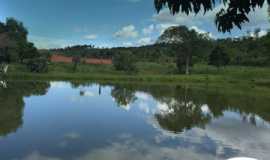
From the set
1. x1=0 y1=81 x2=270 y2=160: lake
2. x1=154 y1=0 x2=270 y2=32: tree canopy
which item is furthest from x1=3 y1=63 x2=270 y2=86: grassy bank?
x1=154 y1=0 x2=270 y2=32: tree canopy

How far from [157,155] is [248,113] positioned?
14.2 metres

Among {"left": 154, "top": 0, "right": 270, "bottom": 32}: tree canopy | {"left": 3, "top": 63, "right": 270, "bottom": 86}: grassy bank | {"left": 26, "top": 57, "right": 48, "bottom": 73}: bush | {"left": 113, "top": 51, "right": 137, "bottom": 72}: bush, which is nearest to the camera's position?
{"left": 154, "top": 0, "right": 270, "bottom": 32}: tree canopy

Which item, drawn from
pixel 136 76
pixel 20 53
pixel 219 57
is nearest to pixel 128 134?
pixel 136 76

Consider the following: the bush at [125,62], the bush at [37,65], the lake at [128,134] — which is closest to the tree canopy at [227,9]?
the lake at [128,134]

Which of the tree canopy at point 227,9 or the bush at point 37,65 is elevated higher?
the tree canopy at point 227,9

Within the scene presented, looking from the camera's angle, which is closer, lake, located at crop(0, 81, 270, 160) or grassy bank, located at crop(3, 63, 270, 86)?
lake, located at crop(0, 81, 270, 160)

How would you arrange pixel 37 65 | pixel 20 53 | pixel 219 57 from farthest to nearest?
pixel 219 57
pixel 20 53
pixel 37 65

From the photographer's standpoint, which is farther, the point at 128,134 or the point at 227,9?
the point at 128,134

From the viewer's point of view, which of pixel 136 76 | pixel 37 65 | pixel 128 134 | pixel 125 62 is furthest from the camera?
pixel 125 62

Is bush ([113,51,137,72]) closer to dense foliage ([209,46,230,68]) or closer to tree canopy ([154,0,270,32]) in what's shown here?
dense foliage ([209,46,230,68])

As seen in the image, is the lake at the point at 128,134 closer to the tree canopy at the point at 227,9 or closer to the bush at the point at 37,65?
the tree canopy at the point at 227,9

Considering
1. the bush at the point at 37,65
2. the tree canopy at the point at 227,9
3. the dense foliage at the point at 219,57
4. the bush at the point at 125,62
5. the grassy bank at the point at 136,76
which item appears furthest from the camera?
the dense foliage at the point at 219,57

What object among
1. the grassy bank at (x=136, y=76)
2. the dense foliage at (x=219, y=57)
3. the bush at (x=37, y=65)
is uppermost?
the dense foliage at (x=219, y=57)

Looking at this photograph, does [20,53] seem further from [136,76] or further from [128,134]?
[128,134]
